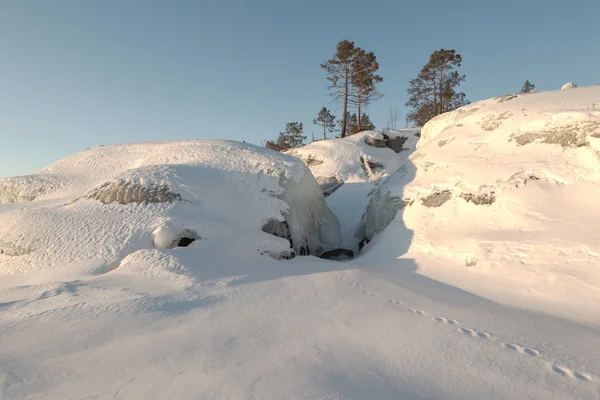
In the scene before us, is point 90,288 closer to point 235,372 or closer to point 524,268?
point 235,372

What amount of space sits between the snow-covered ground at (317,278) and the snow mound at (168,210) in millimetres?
53

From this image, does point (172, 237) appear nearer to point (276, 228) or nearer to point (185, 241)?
point (185, 241)

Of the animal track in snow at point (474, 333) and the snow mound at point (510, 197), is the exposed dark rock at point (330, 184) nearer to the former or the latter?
the snow mound at point (510, 197)

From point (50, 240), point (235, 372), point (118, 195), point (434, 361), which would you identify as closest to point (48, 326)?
point (235, 372)

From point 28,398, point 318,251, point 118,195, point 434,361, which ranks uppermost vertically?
point 118,195

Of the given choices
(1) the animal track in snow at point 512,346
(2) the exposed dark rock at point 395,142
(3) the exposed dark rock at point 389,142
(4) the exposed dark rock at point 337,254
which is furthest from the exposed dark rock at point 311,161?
(1) the animal track in snow at point 512,346

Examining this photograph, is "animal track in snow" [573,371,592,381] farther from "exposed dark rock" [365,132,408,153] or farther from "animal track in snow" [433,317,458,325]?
"exposed dark rock" [365,132,408,153]

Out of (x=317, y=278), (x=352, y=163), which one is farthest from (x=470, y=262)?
(x=352, y=163)

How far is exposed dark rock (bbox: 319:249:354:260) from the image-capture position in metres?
9.93

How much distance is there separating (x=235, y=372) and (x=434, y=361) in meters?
1.80

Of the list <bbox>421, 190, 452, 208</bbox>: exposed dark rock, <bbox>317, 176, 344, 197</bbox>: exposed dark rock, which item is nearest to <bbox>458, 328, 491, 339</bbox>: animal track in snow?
<bbox>421, 190, 452, 208</bbox>: exposed dark rock

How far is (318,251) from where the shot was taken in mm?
10258

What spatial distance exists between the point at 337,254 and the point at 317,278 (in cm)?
480

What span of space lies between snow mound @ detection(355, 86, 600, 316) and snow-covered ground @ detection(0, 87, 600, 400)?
0.03 meters
